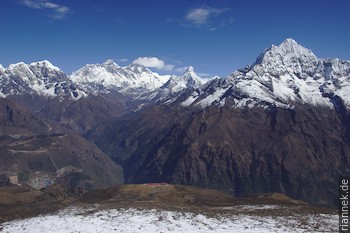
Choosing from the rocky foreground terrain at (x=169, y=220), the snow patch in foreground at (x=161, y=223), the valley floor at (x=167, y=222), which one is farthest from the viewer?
the rocky foreground terrain at (x=169, y=220)

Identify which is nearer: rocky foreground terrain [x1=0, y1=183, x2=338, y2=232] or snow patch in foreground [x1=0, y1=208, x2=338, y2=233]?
snow patch in foreground [x1=0, y1=208, x2=338, y2=233]

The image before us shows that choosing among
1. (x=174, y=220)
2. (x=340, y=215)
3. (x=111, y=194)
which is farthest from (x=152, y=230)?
(x=111, y=194)

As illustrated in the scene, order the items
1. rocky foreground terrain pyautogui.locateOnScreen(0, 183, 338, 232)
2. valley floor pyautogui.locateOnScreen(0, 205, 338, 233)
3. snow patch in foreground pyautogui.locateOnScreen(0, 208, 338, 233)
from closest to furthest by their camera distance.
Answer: snow patch in foreground pyautogui.locateOnScreen(0, 208, 338, 233) < valley floor pyautogui.locateOnScreen(0, 205, 338, 233) < rocky foreground terrain pyautogui.locateOnScreen(0, 183, 338, 232)

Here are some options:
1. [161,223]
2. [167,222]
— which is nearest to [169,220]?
[167,222]

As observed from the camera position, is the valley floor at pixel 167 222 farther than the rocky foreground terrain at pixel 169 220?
No

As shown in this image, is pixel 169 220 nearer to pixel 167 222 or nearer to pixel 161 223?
pixel 167 222

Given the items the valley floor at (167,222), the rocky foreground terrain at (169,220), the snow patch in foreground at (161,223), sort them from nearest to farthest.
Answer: the snow patch in foreground at (161,223), the valley floor at (167,222), the rocky foreground terrain at (169,220)

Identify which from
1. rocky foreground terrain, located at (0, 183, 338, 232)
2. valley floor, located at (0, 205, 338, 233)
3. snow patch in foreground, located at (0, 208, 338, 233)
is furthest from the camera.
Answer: rocky foreground terrain, located at (0, 183, 338, 232)

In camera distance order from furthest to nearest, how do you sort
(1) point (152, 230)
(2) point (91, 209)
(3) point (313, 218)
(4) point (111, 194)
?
1. (4) point (111, 194)
2. (2) point (91, 209)
3. (3) point (313, 218)
4. (1) point (152, 230)

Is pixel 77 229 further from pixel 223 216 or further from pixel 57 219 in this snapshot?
pixel 223 216
